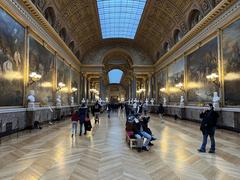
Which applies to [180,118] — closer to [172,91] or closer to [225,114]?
[172,91]

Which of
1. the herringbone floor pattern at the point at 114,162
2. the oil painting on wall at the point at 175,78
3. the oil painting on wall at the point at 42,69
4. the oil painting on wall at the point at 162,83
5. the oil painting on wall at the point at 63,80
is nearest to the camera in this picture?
the herringbone floor pattern at the point at 114,162

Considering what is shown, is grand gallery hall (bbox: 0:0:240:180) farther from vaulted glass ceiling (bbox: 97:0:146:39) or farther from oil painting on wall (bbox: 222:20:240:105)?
vaulted glass ceiling (bbox: 97:0:146:39)

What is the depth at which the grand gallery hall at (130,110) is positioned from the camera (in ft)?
19.2

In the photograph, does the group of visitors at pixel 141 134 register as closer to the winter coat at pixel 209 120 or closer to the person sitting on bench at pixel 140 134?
the person sitting on bench at pixel 140 134

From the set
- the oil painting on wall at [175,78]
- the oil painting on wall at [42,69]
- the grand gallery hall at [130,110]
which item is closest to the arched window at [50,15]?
the grand gallery hall at [130,110]

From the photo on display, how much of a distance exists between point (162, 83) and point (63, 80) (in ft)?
45.9

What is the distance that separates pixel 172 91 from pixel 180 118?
4804 mm

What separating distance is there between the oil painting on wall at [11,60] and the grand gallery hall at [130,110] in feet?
0.17

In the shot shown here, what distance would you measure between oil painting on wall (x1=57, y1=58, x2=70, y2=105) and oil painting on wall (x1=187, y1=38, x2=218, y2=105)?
12.3m

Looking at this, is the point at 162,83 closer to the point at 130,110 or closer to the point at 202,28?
the point at 130,110

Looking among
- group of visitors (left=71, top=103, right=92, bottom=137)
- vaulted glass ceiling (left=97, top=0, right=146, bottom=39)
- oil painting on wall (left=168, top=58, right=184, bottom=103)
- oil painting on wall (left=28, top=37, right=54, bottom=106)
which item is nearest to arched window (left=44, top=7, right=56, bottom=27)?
oil painting on wall (left=28, top=37, right=54, bottom=106)

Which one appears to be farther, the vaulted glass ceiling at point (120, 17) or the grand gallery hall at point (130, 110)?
the vaulted glass ceiling at point (120, 17)

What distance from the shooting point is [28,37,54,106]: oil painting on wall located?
47.1ft

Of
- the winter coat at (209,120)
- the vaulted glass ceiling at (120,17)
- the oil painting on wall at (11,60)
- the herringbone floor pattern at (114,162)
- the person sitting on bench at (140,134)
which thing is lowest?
the herringbone floor pattern at (114,162)
